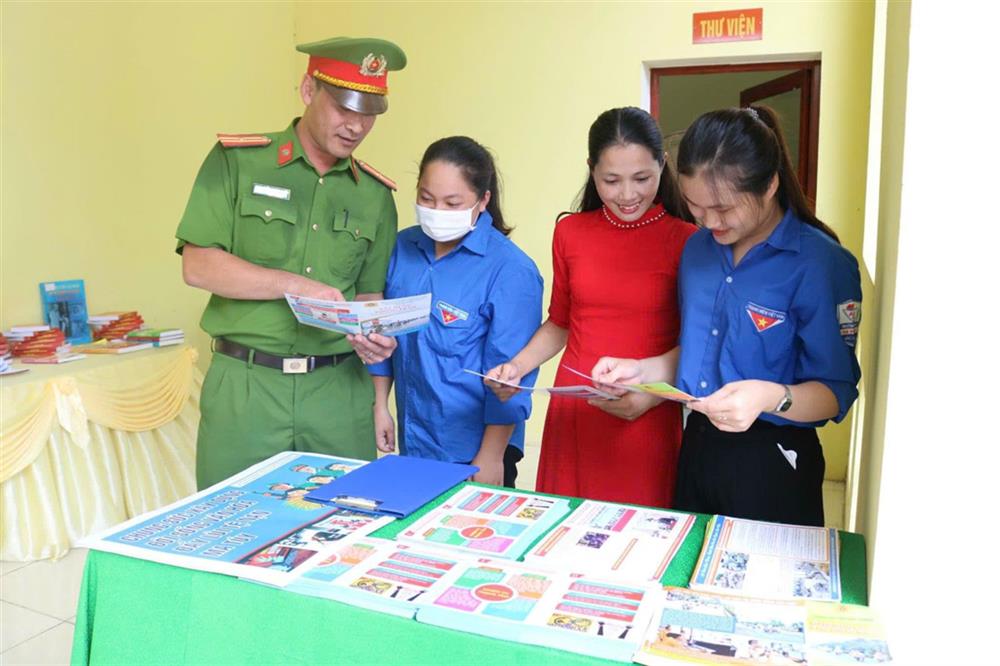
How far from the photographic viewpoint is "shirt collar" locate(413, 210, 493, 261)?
2.14m

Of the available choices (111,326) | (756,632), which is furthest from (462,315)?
(111,326)

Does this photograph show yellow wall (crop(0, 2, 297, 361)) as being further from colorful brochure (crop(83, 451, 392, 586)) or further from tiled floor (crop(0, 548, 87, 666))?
colorful brochure (crop(83, 451, 392, 586))

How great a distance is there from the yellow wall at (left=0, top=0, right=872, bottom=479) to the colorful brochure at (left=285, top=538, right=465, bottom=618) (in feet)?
9.81

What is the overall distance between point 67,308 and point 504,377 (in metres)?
2.73

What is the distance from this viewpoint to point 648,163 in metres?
1.86

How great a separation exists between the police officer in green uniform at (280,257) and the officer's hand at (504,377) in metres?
→ 0.31

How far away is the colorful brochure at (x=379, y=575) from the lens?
1.16m

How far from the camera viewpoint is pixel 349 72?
78.4 inches

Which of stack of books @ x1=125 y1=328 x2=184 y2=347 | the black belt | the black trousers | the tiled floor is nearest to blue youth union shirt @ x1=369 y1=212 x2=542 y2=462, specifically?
the black belt

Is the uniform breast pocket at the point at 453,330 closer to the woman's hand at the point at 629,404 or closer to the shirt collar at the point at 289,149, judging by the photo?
the woman's hand at the point at 629,404

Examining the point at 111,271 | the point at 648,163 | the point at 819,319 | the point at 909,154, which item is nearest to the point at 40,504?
the point at 111,271

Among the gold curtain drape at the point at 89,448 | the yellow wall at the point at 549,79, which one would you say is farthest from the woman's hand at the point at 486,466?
the yellow wall at the point at 549,79

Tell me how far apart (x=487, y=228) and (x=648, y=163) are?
0.51 metres

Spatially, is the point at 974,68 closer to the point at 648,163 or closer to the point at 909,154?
the point at 909,154
